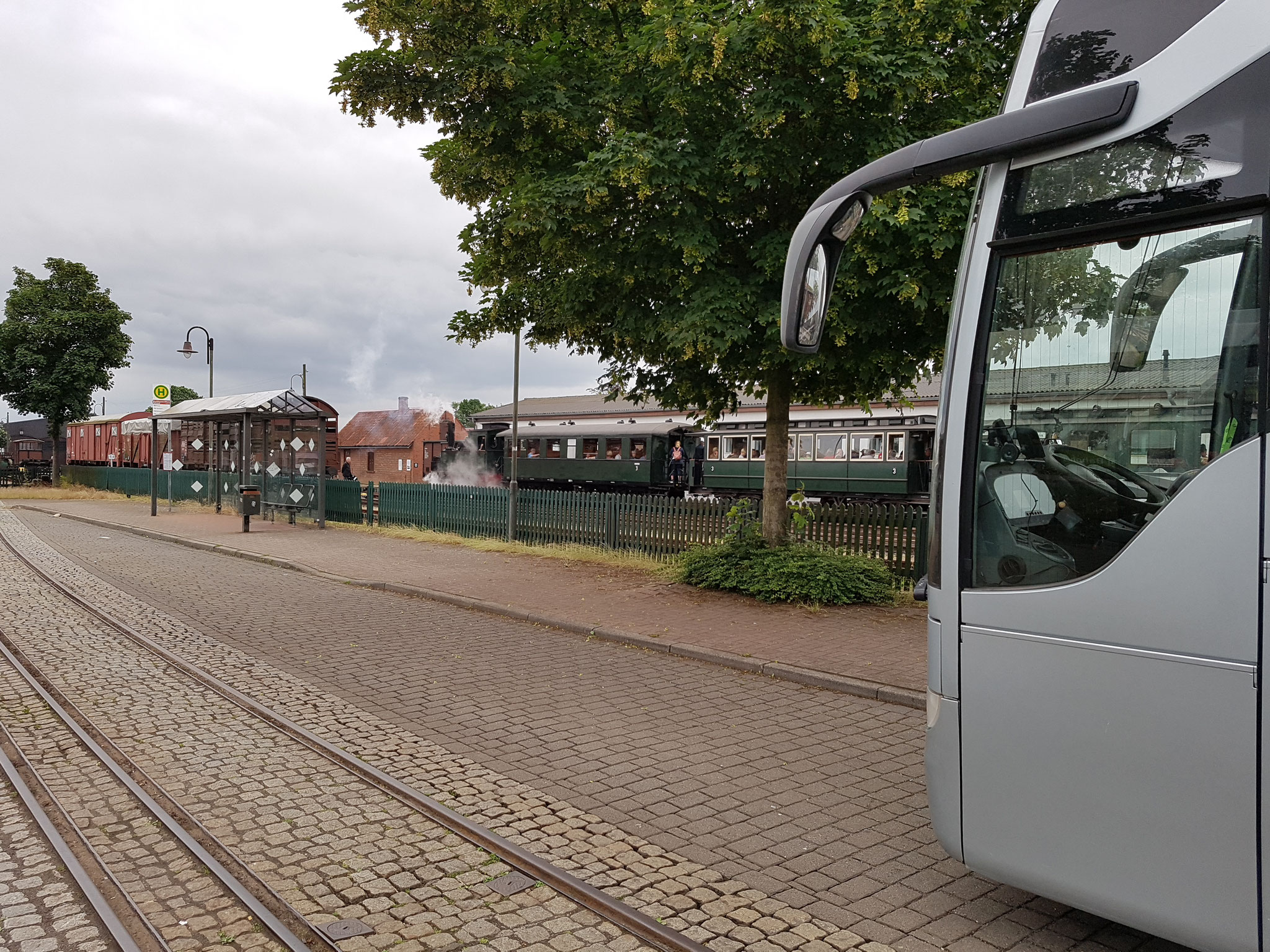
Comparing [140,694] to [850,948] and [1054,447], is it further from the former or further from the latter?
[1054,447]

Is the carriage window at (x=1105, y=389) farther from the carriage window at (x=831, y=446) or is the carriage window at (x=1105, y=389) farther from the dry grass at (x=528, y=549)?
the carriage window at (x=831, y=446)

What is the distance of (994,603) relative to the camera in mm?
3053

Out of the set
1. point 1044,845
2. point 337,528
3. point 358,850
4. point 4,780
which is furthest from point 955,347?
point 337,528

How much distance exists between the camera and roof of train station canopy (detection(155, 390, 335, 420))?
22656mm

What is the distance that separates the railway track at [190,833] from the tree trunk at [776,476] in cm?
666

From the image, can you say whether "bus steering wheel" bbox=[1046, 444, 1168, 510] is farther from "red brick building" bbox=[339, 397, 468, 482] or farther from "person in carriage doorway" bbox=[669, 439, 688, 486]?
"red brick building" bbox=[339, 397, 468, 482]

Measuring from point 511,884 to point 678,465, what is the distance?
25559 mm

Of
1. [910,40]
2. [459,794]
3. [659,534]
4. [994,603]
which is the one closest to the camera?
[994,603]

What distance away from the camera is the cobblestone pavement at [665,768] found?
355 centimetres

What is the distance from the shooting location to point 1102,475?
9.39 feet

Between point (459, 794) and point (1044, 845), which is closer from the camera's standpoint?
point (1044, 845)

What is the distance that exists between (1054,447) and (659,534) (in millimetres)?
11755

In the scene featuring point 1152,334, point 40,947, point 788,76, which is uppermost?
point 788,76

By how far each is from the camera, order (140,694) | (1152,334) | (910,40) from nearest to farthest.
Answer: (1152,334), (140,694), (910,40)
